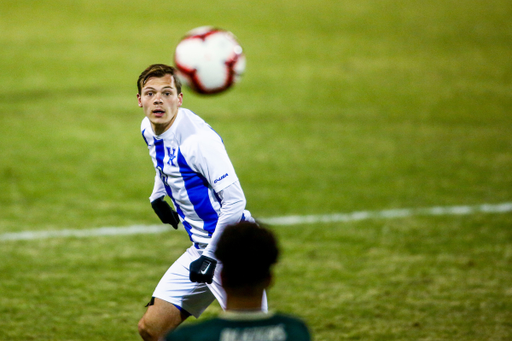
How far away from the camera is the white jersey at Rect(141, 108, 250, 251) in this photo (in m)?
4.11

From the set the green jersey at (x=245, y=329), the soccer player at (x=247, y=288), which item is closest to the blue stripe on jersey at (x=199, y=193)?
the soccer player at (x=247, y=288)

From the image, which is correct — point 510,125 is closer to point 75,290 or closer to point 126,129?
point 126,129

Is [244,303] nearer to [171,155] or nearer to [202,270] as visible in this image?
[202,270]

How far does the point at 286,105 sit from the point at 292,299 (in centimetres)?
1018

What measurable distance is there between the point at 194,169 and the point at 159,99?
0.50 m

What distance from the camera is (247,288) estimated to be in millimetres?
2674

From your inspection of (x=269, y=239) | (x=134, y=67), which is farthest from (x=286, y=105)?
(x=269, y=239)

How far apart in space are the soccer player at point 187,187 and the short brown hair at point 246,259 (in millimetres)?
1306

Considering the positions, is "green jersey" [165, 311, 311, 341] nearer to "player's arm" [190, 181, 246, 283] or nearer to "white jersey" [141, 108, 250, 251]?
"player's arm" [190, 181, 246, 283]

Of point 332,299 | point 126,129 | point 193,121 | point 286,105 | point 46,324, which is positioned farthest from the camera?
point 286,105

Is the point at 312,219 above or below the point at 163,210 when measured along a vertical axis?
below

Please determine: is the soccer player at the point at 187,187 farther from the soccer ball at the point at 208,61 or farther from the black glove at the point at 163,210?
the soccer ball at the point at 208,61

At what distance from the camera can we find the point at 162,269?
23.8 feet

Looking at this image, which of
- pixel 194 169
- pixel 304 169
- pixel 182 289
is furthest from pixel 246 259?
pixel 304 169
